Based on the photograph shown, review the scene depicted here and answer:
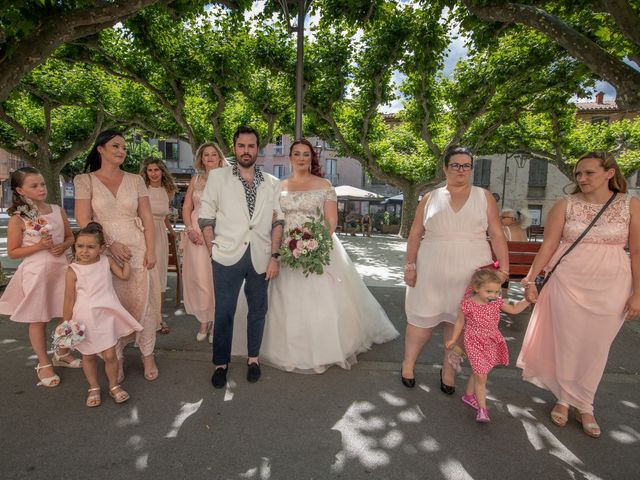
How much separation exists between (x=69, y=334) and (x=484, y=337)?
129 inches

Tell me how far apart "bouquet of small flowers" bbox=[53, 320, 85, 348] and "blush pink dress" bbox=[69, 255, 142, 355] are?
2.1 inches

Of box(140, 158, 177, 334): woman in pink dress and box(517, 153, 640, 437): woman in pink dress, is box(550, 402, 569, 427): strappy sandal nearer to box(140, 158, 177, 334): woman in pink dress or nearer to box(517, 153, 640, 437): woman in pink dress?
box(517, 153, 640, 437): woman in pink dress

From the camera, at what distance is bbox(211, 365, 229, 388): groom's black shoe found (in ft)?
11.1

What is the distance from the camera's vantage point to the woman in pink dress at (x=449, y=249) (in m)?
3.13

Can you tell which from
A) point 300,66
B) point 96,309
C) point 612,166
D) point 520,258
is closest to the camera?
point 612,166

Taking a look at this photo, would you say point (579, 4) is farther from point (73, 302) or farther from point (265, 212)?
point (73, 302)

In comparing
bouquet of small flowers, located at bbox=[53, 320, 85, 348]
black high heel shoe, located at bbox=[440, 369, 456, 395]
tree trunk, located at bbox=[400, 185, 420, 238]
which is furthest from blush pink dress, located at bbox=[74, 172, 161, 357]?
tree trunk, located at bbox=[400, 185, 420, 238]

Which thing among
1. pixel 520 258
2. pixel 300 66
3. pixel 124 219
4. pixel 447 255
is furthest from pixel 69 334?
pixel 520 258

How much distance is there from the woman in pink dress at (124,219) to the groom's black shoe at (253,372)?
90 centimetres

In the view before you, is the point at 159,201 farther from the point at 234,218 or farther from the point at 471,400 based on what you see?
the point at 471,400

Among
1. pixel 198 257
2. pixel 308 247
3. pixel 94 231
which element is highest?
pixel 94 231

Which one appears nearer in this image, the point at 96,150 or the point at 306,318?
the point at 96,150

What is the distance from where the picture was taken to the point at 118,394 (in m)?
3.05

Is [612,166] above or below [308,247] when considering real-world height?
above
